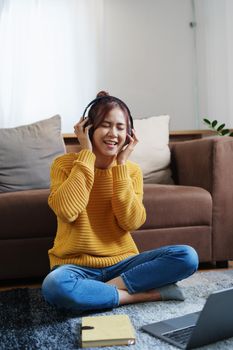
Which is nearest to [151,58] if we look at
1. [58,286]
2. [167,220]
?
[167,220]

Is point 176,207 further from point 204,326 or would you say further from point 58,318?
point 204,326

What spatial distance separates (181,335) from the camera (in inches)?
47.7

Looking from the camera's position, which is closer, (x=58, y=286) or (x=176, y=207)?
(x=58, y=286)

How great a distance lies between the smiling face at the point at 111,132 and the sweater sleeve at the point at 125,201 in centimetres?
7

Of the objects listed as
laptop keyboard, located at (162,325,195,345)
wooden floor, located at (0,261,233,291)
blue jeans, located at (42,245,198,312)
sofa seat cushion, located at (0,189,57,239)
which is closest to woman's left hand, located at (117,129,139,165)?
blue jeans, located at (42,245,198,312)

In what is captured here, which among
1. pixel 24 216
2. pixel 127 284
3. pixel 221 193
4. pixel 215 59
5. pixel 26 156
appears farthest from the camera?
pixel 215 59

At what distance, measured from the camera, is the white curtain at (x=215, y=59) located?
3.11 metres

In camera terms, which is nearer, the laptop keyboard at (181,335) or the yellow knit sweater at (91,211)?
the laptop keyboard at (181,335)

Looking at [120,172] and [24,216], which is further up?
[120,172]

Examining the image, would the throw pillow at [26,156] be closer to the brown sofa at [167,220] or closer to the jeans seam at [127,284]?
the brown sofa at [167,220]

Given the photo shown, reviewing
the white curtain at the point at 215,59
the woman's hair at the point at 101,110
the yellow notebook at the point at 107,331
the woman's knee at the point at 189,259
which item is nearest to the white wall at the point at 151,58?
the white curtain at the point at 215,59

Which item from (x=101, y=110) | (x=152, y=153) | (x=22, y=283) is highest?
(x=101, y=110)

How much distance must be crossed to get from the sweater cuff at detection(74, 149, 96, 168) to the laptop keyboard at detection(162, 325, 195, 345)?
0.59m

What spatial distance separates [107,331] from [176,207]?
87 centimetres
